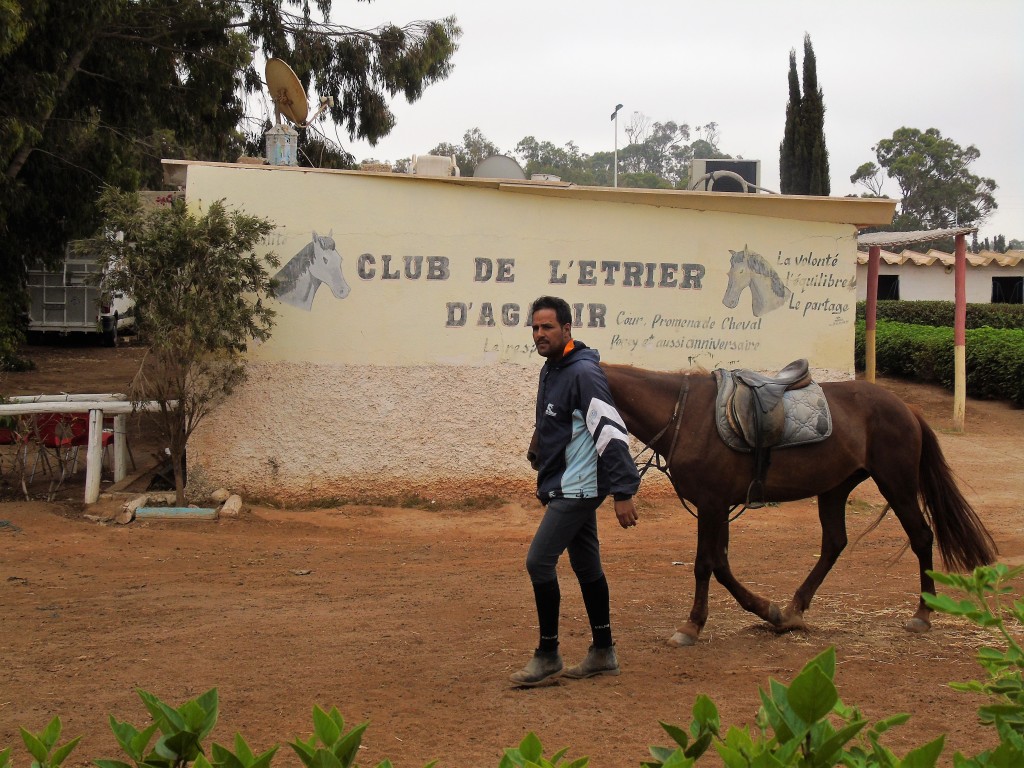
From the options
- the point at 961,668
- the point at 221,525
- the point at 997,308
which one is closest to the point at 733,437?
the point at 961,668

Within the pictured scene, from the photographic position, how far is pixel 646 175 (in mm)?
73312

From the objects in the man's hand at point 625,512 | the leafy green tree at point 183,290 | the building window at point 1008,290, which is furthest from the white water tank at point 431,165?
the building window at point 1008,290

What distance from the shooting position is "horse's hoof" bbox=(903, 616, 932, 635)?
616cm

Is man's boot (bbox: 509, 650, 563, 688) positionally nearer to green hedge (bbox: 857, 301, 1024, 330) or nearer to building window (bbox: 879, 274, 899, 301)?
green hedge (bbox: 857, 301, 1024, 330)

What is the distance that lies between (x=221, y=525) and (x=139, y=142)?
33.2ft

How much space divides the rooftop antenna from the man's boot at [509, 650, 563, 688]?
710cm

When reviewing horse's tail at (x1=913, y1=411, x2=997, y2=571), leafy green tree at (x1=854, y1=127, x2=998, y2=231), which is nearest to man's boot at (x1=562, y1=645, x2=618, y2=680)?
horse's tail at (x1=913, y1=411, x2=997, y2=571)

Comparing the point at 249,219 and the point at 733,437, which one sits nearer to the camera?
the point at 733,437

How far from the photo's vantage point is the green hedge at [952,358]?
16812mm

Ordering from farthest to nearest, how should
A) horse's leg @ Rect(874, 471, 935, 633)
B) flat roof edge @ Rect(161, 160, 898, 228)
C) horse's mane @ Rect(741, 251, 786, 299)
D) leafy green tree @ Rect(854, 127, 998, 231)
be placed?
leafy green tree @ Rect(854, 127, 998, 231) → horse's mane @ Rect(741, 251, 786, 299) → flat roof edge @ Rect(161, 160, 898, 228) → horse's leg @ Rect(874, 471, 935, 633)

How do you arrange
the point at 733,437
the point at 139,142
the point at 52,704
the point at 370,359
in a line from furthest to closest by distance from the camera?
1. the point at 139,142
2. the point at 370,359
3. the point at 733,437
4. the point at 52,704

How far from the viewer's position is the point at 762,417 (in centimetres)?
607

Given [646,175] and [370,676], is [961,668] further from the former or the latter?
[646,175]

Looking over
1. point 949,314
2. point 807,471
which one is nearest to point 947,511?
point 807,471
